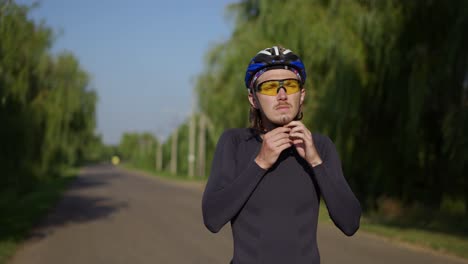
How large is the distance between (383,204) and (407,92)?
358cm

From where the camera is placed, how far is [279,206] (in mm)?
1659

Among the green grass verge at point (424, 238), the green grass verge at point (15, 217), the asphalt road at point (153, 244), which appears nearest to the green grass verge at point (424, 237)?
the green grass verge at point (424, 238)

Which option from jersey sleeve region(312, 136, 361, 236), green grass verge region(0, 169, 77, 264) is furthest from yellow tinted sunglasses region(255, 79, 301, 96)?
green grass verge region(0, 169, 77, 264)

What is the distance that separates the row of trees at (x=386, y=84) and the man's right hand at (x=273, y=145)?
8574mm

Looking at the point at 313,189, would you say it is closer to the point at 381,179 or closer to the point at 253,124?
the point at 253,124

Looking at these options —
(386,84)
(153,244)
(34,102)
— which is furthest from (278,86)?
(34,102)

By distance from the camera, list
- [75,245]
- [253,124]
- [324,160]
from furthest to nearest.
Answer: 1. [75,245]
2. [253,124]
3. [324,160]

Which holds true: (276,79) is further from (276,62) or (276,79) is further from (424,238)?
(424,238)

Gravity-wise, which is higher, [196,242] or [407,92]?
[407,92]

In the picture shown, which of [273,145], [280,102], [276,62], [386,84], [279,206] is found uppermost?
[386,84]

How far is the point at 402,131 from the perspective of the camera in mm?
12109

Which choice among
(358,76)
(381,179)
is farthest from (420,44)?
(381,179)

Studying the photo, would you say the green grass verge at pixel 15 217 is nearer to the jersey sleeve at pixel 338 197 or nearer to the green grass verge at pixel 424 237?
the green grass verge at pixel 424 237

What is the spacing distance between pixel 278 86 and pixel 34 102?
19474 millimetres
